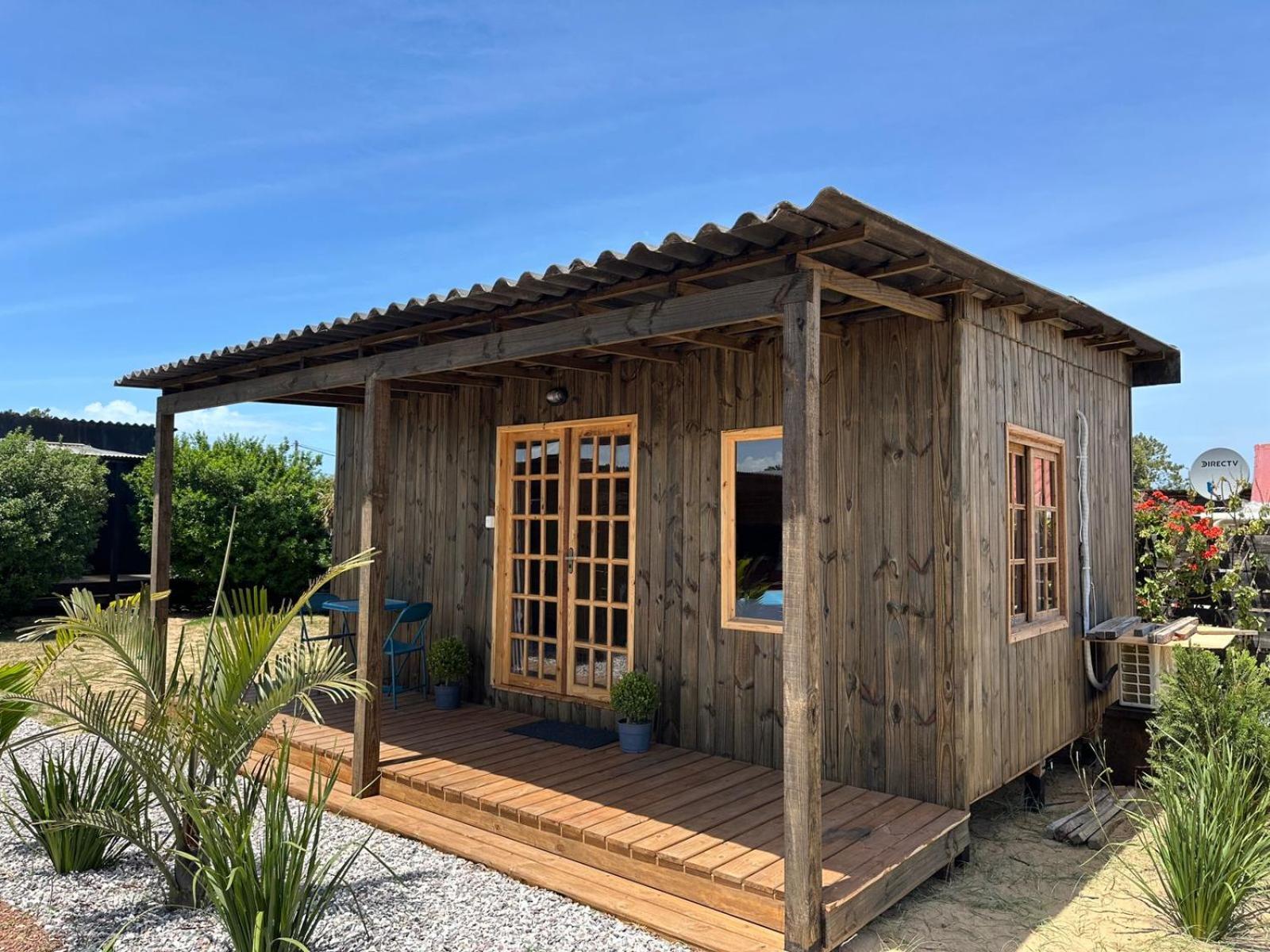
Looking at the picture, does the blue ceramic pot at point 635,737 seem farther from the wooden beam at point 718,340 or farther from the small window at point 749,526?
the wooden beam at point 718,340

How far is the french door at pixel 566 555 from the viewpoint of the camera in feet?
17.3

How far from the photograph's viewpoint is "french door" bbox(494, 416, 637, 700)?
208 inches

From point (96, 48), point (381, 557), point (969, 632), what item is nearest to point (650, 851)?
point (969, 632)

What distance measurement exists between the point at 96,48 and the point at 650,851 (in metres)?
7.79

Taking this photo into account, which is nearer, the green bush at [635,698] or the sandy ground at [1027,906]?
the sandy ground at [1027,906]

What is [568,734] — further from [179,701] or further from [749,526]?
[179,701]

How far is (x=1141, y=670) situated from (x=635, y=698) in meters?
3.23

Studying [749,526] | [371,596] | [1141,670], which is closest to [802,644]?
[749,526]

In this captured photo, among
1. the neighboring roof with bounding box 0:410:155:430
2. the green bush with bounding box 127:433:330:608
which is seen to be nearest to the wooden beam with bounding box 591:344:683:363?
the green bush with bounding box 127:433:330:608

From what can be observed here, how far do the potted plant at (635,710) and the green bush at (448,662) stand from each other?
1546 millimetres

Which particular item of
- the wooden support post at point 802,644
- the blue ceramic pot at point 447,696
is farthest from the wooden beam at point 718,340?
the blue ceramic pot at point 447,696

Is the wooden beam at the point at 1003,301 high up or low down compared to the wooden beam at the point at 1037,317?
down

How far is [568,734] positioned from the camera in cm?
516

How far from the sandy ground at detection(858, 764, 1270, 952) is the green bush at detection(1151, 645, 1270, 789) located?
0.61 meters
